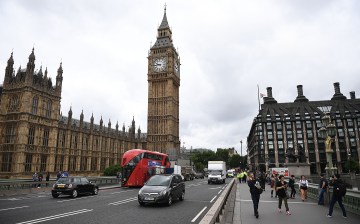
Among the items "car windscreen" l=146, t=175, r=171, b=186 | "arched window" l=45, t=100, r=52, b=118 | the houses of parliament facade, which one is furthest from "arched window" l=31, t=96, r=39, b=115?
"car windscreen" l=146, t=175, r=171, b=186

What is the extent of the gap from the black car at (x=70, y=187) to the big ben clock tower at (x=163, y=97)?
206 ft

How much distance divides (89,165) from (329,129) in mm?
62117

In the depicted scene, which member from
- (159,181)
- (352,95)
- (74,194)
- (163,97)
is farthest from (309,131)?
(74,194)

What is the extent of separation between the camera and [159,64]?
305 feet

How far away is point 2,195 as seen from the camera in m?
21.0

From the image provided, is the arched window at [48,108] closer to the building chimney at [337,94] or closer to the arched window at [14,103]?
the arched window at [14,103]

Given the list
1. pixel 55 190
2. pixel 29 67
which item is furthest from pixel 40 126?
pixel 55 190

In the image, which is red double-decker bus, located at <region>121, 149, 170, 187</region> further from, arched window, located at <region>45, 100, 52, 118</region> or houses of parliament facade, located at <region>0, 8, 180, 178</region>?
arched window, located at <region>45, 100, 52, 118</region>

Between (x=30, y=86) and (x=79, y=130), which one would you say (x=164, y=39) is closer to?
(x=79, y=130)

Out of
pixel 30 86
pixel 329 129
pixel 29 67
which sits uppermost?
pixel 29 67

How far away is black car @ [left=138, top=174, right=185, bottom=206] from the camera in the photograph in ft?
46.8

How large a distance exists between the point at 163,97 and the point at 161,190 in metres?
76.2

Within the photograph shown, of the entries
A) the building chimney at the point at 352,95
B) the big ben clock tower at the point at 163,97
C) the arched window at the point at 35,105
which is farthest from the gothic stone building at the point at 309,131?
the arched window at the point at 35,105

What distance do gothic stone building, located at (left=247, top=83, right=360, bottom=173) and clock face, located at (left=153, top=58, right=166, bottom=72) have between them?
35988 millimetres
